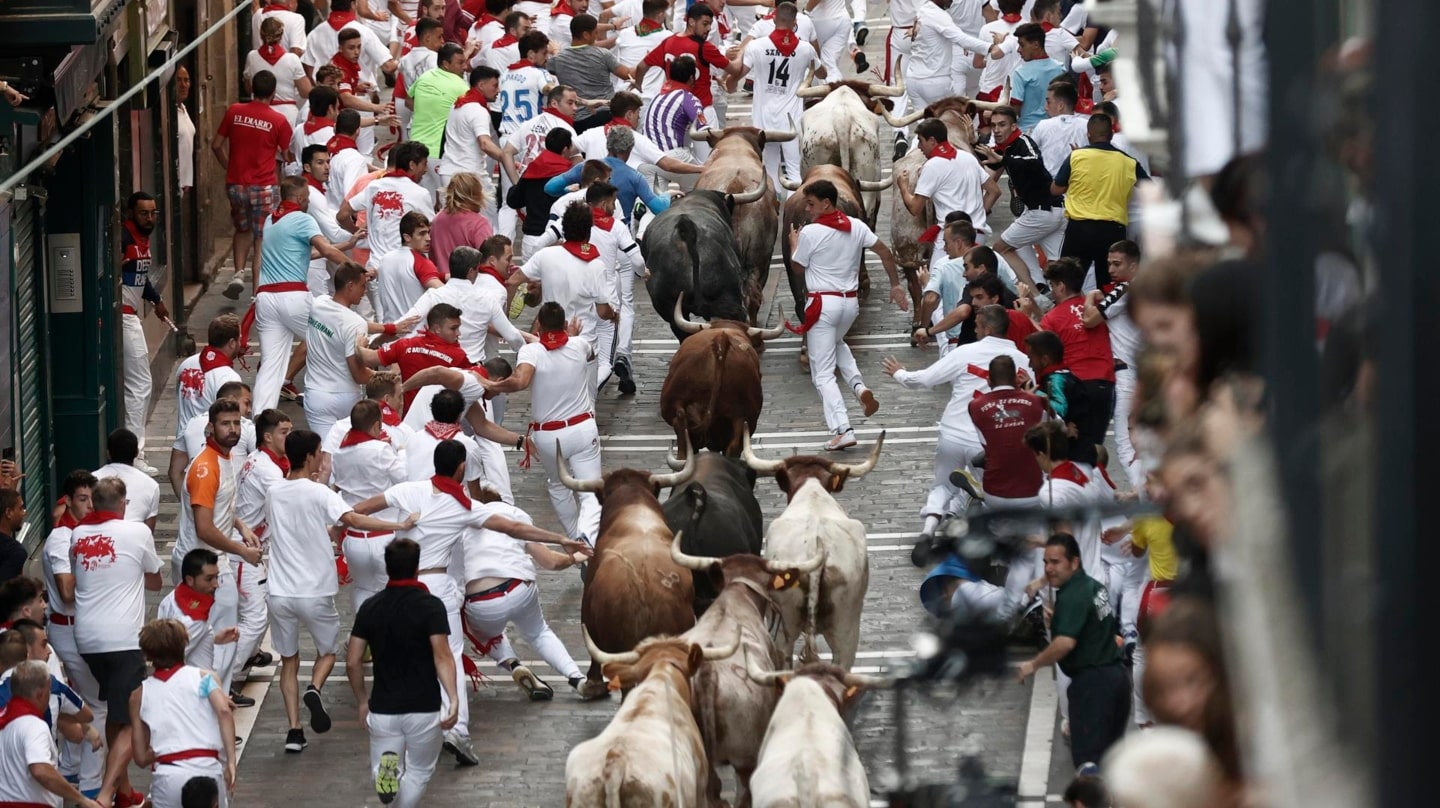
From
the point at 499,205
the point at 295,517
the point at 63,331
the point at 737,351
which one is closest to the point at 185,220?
the point at 499,205

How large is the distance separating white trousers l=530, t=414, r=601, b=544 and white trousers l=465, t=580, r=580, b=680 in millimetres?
1773

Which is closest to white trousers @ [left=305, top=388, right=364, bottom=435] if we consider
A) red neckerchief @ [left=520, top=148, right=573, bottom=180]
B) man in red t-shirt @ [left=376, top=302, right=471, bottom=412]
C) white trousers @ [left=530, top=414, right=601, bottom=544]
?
man in red t-shirt @ [left=376, top=302, right=471, bottom=412]

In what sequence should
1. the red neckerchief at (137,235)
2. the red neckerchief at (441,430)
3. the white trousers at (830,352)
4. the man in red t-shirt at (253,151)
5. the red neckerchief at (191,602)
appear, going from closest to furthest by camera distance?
1. the red neckerchief at (191,602)
2. the red neckerchief at (441,430)
3. the white trousers at (830,352)
4. the red neckerchief at (137,235)
5. the man in red t-shirt at (253,151)

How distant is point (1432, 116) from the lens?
1606 millimetres

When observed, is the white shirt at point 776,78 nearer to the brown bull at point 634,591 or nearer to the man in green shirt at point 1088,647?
the brown bull at point 634,591

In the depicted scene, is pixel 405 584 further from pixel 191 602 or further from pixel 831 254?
pixel 831 254

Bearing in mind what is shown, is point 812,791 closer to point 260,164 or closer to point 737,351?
point 737,351

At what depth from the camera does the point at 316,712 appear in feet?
41.7

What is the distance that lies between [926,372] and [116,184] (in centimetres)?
729

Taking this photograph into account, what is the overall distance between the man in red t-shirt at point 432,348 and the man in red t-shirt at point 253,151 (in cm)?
622

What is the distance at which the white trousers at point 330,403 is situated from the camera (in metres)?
15.4

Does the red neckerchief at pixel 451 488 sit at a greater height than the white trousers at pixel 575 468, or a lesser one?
greater

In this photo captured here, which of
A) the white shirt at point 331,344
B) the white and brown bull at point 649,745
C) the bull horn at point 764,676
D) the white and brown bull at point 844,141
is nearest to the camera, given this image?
the white and brown bull at point 649,745

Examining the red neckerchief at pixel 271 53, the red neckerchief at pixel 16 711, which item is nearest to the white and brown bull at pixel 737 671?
the red neckerchief at pixel 16 711
